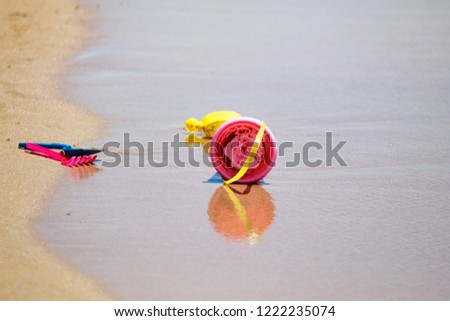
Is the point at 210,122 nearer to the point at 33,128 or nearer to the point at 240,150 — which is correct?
the point at 240,150

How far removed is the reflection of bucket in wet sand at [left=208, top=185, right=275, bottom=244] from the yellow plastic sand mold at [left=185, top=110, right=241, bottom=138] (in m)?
0.99

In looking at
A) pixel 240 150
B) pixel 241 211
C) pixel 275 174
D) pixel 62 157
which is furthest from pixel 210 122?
pixel 241 211

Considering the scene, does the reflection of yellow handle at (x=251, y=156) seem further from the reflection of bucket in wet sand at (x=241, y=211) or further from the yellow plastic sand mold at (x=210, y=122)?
the yellow plastic sand mold at (x=210, y=122)

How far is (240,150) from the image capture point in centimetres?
602

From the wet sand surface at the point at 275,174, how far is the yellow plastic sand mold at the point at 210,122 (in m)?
0.12

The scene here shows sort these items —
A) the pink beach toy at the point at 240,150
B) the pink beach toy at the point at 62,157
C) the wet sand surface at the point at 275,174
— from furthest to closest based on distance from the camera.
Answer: the pink beach toy at the point at 62,157
the pink beach toy at the point at 240,150
the wet sand surface at the point at 275,174

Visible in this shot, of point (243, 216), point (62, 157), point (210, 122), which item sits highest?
point (210, 122)

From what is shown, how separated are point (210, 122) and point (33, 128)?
149 cm

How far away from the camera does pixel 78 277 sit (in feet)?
15.2

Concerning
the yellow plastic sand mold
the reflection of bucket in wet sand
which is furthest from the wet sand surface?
the yellow plastic sand mold

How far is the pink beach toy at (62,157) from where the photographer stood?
641 centimetres

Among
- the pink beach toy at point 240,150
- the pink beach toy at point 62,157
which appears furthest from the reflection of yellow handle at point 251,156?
the pink beach toy at point 62,157
